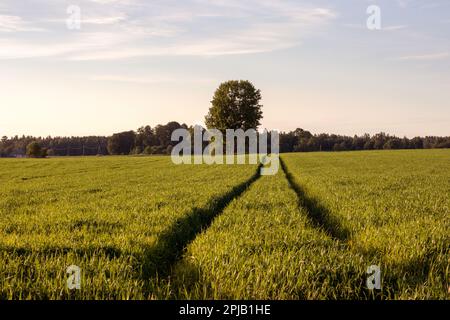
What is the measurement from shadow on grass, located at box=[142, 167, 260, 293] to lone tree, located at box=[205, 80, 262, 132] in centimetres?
6334

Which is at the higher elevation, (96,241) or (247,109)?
(247,109)

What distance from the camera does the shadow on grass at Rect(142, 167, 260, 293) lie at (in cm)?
610

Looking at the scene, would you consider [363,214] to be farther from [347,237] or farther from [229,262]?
[229,262]

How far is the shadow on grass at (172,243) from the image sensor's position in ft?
20.0

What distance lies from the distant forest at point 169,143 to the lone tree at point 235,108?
56764 mm

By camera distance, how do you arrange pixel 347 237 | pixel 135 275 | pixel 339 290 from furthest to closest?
pixel 347 237 < pixel 135 275 < pixel 339 290

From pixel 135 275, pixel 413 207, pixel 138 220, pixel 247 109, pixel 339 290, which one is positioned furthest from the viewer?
pixel 247 109

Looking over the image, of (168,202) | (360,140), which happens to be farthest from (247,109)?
(360,140)

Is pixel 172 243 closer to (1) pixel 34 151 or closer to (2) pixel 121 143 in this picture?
(1) pixel 34 151

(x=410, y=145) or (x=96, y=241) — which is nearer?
(x=96, y=241)

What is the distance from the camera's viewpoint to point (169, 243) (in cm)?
784

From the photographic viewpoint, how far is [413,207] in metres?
11.5

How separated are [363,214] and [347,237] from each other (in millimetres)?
1880

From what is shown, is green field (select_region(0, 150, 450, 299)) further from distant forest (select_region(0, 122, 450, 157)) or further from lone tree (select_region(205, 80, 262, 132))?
distant forest (select_region(0, 122, 450, 157))
